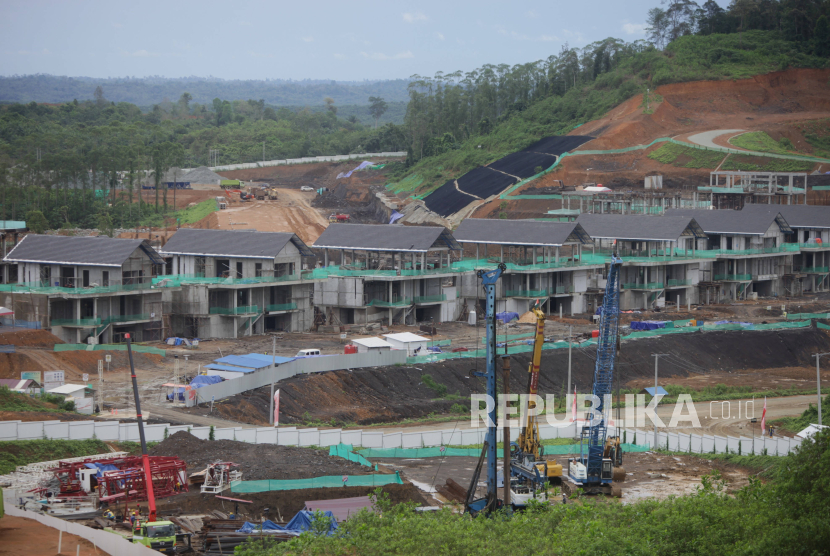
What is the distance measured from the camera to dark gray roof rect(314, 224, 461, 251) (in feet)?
244

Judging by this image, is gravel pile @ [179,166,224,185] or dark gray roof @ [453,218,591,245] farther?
gravel pile @ [179,166,224,185]

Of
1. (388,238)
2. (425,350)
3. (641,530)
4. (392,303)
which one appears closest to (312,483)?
(641,530)

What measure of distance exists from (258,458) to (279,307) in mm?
31968

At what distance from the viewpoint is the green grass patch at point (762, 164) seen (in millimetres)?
116500

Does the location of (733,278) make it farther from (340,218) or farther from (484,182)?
(340,218)

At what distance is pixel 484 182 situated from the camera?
11925 centimetres

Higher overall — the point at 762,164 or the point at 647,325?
the point at 762,164

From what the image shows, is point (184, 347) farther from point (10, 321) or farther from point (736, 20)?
point (736, 20)

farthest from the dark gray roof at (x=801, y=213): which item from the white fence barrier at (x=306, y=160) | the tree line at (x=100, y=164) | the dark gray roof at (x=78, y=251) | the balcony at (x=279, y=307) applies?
the white fence barrier at (x=306, y=160)

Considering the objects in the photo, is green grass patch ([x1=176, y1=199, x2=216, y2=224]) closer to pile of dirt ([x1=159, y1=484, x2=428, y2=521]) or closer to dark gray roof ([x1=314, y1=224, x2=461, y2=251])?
dark gray roof ([x1=314, y1=224, x2=461, y2=251])

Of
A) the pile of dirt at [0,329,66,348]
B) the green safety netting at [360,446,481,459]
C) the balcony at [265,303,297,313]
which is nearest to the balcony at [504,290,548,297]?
the balcony at [265,303,297,313]

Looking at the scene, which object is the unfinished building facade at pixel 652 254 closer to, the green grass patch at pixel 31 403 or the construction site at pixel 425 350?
the construction site at pixel 425 350

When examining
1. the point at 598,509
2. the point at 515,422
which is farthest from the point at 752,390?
the point at 598,509

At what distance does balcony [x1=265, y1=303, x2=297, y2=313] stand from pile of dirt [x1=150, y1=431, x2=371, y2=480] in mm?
28855
